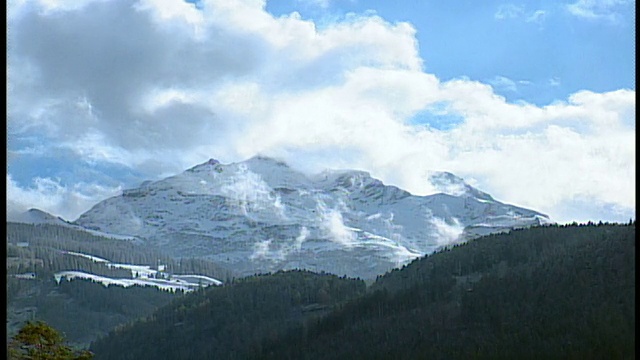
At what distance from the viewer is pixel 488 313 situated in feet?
477

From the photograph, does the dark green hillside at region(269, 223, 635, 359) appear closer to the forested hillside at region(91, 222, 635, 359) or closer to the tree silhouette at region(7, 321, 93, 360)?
the forested hillside at region(91, 222, 635, 359)

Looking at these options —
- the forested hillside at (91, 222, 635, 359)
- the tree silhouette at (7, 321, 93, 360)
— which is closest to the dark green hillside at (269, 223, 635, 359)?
the forested hillside at (91, 222, 635, 359)

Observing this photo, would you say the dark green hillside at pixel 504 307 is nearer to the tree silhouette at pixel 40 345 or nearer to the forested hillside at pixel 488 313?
the forested hillside at pixel 488 313

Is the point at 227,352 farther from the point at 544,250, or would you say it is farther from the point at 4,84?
the point at 4,84

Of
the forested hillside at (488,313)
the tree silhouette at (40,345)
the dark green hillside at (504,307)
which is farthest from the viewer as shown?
the forested hillside at (488,313)

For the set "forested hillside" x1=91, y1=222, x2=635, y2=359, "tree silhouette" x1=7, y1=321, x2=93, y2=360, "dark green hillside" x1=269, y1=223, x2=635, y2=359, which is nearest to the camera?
"tree silhouette" x1=7, y1=321, x2=93, y2=360

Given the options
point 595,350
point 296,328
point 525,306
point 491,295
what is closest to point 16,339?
point 595,350

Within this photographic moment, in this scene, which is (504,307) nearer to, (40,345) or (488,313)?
(488,313)

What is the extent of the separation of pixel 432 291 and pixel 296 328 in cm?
2845

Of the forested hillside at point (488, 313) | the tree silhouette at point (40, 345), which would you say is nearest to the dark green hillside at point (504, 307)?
the forested hillside at point (488, 313)

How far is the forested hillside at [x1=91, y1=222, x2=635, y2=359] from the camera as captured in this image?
121 meters

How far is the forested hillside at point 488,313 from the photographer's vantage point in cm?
12112

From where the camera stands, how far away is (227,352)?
183125 millimetres

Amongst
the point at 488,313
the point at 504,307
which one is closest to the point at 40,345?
the point at 488,313
